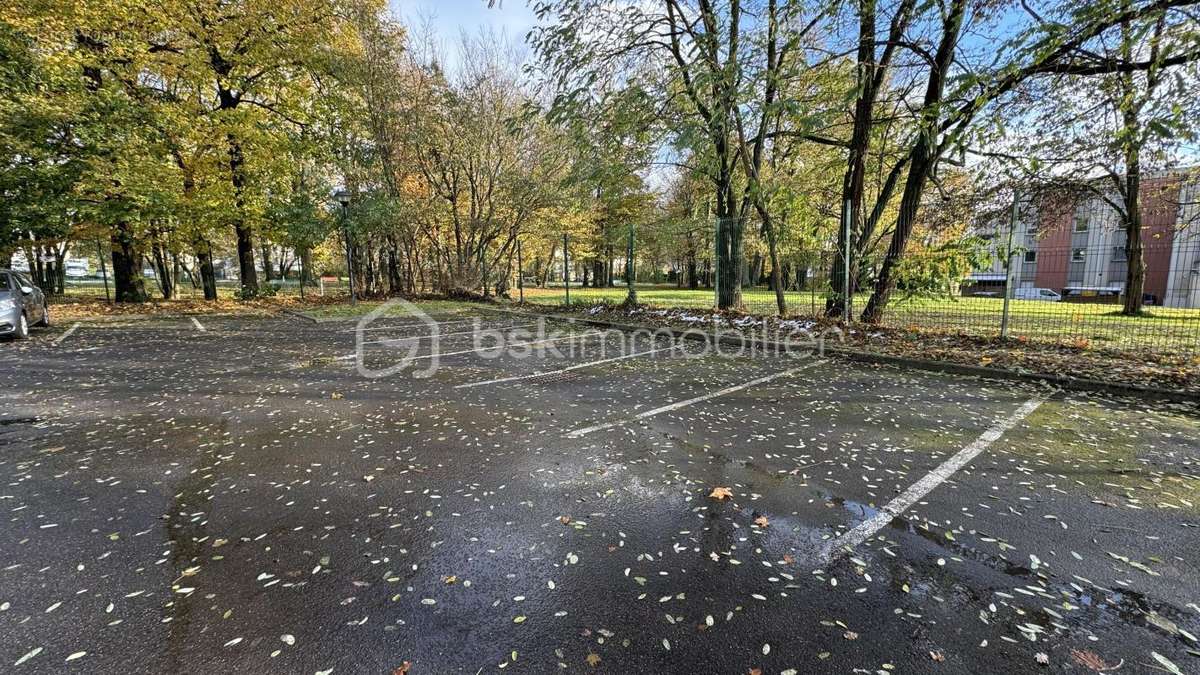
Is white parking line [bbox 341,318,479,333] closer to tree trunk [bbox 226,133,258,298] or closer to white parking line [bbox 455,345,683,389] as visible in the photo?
white parking line [bbox 455,345,683,389]

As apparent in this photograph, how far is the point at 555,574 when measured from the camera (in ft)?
7.47

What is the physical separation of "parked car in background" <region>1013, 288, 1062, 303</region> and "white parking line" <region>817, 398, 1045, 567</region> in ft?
28.1

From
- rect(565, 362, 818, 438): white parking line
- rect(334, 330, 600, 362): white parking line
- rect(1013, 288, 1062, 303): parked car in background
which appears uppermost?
rect(1013, 288, 1062, 303): parked car in background

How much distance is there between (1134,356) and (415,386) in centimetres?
930

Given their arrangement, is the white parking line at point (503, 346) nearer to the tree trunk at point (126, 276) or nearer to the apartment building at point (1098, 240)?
the apartment building at point (1098, 240)

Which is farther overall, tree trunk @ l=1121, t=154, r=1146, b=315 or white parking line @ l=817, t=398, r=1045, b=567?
tree trunk @ l=1121, t=154, r=1146, b=315

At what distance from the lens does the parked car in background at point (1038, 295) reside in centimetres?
1105

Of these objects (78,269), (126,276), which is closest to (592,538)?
(126,276)

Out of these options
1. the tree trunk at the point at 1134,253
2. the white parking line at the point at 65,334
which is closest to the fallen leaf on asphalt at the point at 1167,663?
the white parking line at the point at 65,334

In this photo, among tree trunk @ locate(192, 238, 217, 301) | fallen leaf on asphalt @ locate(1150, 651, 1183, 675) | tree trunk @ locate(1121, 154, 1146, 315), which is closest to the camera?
fallen leaf on asphalt @ locate(1150, 651, 1183, 675)

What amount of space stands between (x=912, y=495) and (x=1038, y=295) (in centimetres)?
1816

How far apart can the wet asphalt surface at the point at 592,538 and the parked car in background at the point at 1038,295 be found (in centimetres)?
751

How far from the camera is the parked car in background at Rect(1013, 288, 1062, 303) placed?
36.3 ft

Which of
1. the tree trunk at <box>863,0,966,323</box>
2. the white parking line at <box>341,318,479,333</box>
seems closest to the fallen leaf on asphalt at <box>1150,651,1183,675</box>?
the tree trunk at <box>863,0,966,323</box>
